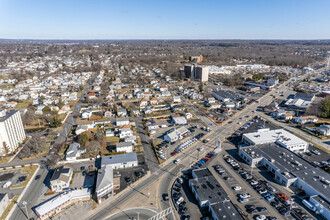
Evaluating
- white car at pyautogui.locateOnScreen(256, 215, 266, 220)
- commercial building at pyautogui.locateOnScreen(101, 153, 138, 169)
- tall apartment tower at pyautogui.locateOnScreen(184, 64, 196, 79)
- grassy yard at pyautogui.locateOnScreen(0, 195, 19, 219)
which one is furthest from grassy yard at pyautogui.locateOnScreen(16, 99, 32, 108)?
white car at pyautogui.locateOnScreen(256, 215, 266, 220)

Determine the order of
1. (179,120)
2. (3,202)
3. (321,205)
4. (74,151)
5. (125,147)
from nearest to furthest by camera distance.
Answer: (321,205) < (3,202) < (74,151) < (125,147) < (179,120)

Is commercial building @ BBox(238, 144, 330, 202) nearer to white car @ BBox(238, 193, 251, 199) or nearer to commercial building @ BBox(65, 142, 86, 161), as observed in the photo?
white car @ BBox(238, 193, 251, 199)

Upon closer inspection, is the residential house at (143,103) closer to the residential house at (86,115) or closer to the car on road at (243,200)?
the residential house at (86,115)

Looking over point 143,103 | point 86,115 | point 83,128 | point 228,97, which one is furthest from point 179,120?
point 228,97

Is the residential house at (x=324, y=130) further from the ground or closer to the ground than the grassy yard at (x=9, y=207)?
further from the ground

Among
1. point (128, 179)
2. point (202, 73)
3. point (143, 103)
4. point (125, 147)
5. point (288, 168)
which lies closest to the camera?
point (128, 179)

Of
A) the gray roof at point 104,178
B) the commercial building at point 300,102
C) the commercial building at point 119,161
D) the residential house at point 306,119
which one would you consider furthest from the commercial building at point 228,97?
the gray roof at point 104,178

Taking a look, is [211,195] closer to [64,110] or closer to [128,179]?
[128,179]
